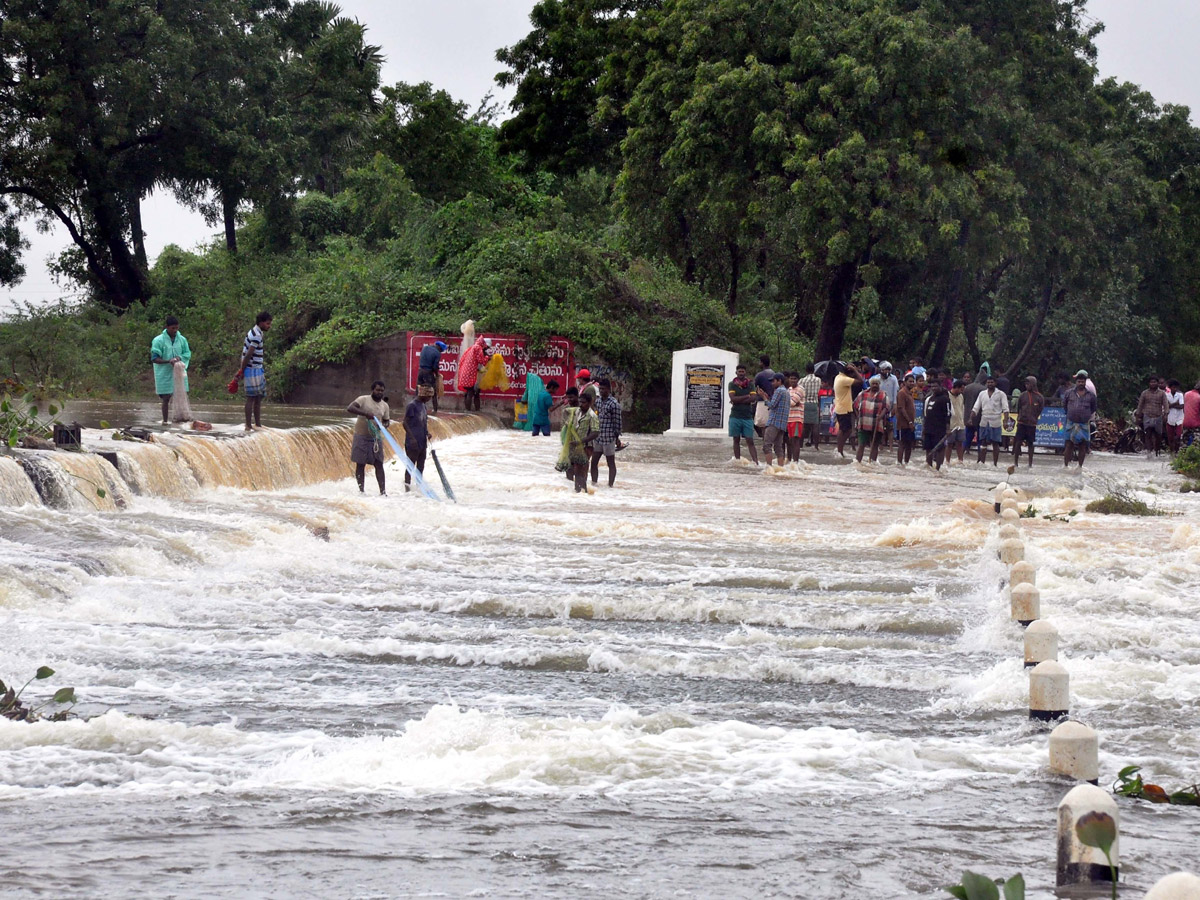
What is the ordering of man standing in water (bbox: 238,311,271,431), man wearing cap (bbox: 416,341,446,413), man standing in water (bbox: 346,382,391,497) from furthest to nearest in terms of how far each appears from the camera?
1. man wearing cap (bbox: 416,341,446,413)
2. man standing in water (bbox: 238,311,271,431)
3. man standing in water (bbox: 346,382,391,497)

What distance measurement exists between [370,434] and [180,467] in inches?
87.4

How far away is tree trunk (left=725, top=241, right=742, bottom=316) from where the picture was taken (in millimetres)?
34537

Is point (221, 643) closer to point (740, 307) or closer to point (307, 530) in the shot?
point (307, 530)

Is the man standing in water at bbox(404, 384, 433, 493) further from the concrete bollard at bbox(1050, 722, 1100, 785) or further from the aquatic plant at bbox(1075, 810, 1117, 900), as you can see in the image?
the aquatic plant at bbox(1075, 810, 1117, 900)

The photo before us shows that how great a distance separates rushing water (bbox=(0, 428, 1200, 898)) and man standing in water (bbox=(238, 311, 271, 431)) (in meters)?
2.48

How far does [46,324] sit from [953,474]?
21.5 meters

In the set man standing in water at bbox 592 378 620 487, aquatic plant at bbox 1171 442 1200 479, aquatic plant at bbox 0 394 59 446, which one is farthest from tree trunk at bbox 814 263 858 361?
aquatic plant at bbox 0 394 59 446

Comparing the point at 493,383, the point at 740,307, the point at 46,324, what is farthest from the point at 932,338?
the point at 46,324

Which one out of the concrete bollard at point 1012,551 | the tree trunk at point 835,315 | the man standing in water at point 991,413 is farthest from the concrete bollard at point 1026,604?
the tree trunk at point 835,315

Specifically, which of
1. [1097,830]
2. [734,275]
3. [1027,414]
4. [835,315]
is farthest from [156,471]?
[734,275]

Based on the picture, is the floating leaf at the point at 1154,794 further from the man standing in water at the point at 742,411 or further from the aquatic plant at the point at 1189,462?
the aquatic plant at the point at 1189,462

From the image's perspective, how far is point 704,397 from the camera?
29.2 meters

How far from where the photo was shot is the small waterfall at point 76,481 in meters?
13.4

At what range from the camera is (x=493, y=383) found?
30.9 meters
